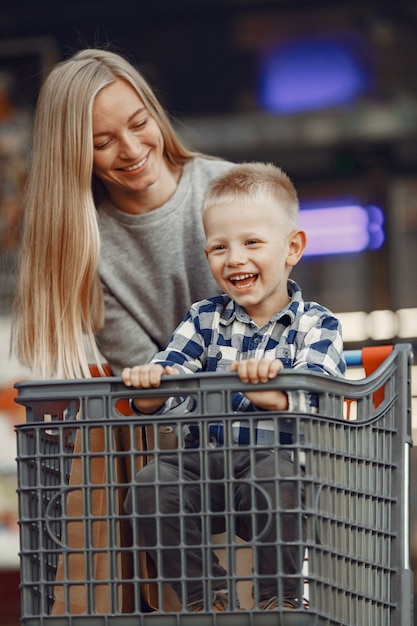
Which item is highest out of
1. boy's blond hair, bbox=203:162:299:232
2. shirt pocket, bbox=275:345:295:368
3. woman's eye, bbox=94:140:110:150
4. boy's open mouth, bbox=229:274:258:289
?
woman's eye, bbox=94:140:110:150

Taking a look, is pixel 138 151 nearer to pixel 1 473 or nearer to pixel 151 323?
pixel 151 323

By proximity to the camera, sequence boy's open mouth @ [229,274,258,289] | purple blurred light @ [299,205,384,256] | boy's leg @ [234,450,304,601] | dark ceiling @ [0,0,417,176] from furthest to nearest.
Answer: purple blurred light @ [299,205,384,256] < dark ceiling @ [0,0,417,176] < boy's open mouth @ [229,274,258,289] < boy's leg @ [234,450,304,601]

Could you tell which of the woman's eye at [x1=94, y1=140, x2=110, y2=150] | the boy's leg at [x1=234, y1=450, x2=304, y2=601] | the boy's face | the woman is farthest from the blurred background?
the boy's leg at [x1=234, y1=450, x2=304, y2=601]

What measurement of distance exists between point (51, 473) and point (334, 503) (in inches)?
20.8

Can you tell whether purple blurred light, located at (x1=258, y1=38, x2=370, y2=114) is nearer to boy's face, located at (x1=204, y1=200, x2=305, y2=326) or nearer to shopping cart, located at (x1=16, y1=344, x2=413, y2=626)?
boy's face, located at (x1=204, y1=200, x2=305, y2=326)

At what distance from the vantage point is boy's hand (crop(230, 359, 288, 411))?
1.94 metres

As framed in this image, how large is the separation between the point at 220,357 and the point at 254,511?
1.82ft

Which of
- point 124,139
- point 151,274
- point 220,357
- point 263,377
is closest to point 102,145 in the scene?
point 124,139

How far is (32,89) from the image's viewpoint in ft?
18.8

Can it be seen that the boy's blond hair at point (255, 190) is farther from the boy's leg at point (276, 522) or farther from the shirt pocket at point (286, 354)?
the boy's leg at point (276, 522)

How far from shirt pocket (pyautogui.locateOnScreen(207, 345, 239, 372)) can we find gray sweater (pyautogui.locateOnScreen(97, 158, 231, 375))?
402 mm

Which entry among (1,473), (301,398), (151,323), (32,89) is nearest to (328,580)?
(301,398)

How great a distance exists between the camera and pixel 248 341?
2.38 meters

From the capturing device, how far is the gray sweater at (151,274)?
2816 mm
